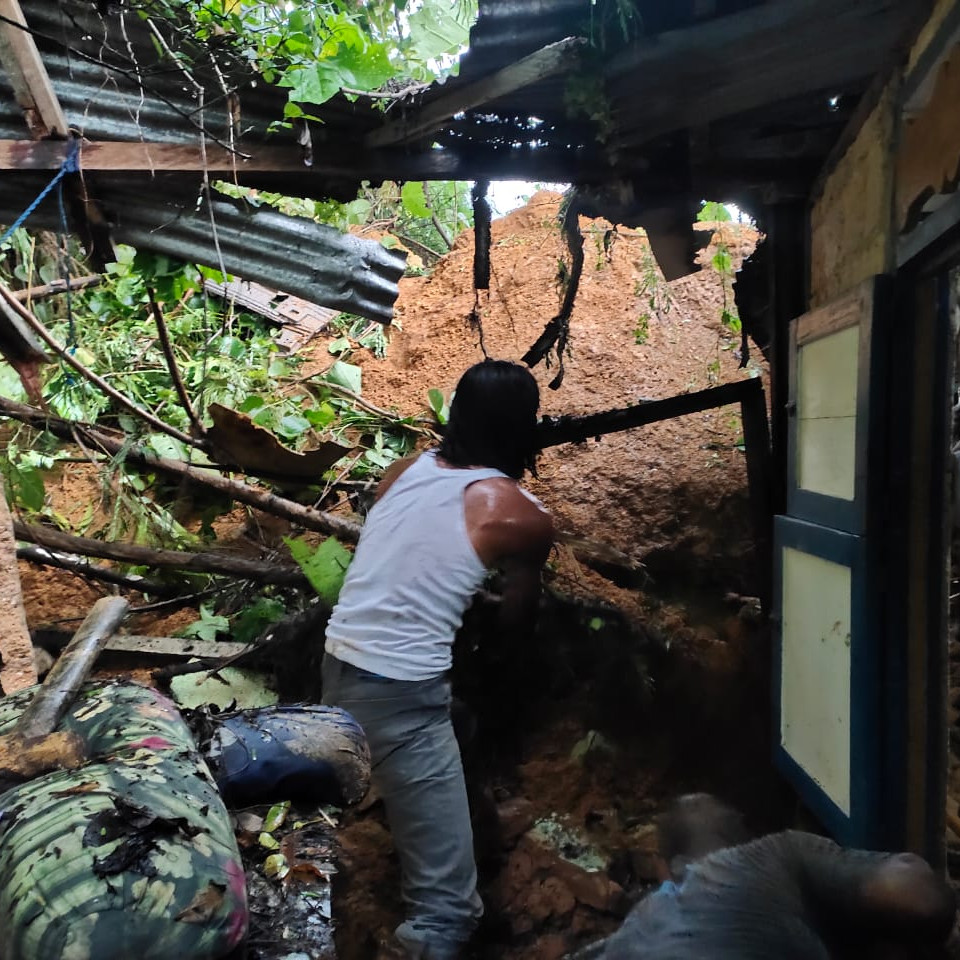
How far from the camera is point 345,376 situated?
713 centimetres

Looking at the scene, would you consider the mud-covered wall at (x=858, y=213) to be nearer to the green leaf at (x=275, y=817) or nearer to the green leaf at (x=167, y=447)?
the green leaf at (x=275, y=817)

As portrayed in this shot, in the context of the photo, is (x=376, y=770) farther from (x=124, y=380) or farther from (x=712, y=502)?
(x=124, y=380)

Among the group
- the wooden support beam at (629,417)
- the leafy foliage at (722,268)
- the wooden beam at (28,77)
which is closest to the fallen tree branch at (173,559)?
the wooden support beam at (629,417)

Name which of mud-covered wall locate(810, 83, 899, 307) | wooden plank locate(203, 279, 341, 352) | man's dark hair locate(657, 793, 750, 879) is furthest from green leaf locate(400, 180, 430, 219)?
wooden plank locate(203, 279, 341, 352)

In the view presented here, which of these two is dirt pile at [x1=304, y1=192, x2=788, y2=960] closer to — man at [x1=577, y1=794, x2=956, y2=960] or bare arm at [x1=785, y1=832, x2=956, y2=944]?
man at [x1=577, y1=794, x2=956, y2=960]

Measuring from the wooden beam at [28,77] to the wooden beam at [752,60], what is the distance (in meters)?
2.11

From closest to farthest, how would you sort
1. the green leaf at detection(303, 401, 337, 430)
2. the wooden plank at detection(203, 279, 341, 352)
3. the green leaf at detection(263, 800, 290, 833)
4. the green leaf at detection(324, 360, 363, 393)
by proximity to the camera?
1. the green leaf at detection(263, 800, 290, 833)
2. the green leaf at detection(303, 401, 337, 430)
3. the green leaf at detection(324, 360, 363, 393)
4. the wooden plank at detection(203, 279, 341, 352)

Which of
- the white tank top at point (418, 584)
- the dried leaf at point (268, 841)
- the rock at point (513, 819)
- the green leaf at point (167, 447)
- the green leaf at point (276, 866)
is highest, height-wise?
the green leaf at point (167, 447)

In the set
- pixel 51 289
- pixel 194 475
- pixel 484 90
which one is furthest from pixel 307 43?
pixel 51 289

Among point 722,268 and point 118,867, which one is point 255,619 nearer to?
point 118,867

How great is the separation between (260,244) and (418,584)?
6.07 ft

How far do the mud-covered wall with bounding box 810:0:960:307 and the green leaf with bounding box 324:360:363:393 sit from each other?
477 cm

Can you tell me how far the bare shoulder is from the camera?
90.9 inches

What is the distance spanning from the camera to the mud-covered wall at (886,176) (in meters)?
1.94
